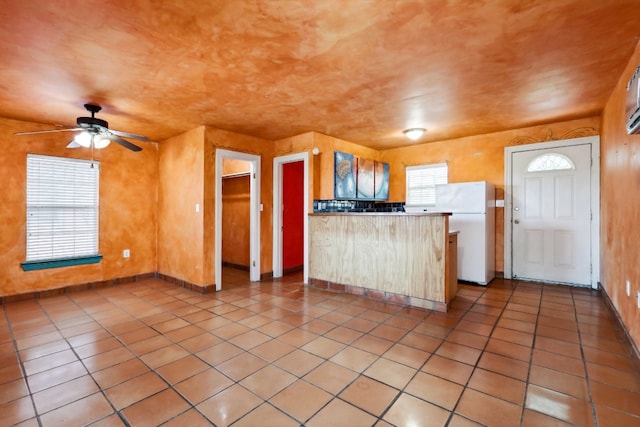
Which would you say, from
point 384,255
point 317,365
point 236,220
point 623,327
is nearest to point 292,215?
point 236,220

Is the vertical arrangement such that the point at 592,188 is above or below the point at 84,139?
below

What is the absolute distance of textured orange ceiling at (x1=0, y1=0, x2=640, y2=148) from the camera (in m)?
1.89

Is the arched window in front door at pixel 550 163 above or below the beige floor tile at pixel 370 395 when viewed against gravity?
above

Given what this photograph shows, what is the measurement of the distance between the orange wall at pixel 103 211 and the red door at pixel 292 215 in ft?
7.44

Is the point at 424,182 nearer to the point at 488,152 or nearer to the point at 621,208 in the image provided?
the point at 488,152

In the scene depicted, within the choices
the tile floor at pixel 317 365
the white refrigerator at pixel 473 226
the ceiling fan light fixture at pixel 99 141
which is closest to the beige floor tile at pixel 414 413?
the tile floor at pixel 317 365

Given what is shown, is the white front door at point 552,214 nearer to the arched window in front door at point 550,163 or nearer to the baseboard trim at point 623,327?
the arched window in front door at point 550,163

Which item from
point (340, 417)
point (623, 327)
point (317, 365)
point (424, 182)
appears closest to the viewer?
point (340, 417)

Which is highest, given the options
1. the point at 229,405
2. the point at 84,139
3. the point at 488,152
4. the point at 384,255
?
the point at 488,152

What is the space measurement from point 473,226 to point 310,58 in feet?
11.3

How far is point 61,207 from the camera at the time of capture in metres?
4.32

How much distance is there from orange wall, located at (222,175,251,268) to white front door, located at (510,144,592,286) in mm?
4714

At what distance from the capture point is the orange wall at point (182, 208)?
4.36 metres

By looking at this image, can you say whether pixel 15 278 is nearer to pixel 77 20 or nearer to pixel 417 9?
pixel 77 20
